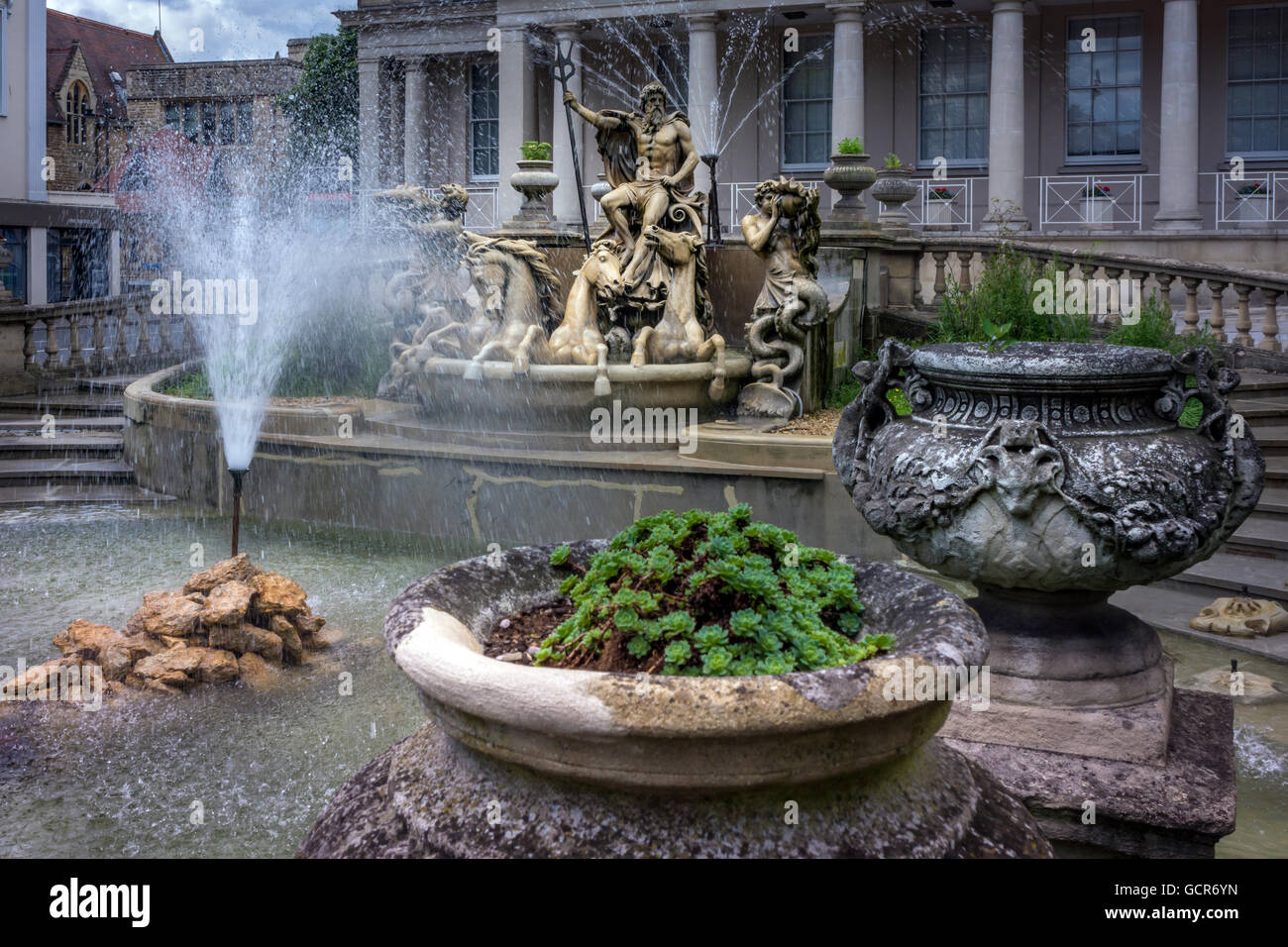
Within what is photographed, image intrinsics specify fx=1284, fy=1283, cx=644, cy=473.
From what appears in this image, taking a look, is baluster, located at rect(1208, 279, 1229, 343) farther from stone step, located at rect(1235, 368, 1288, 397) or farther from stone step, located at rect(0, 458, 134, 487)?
stone step, located at rect(0, 458, 134, 487)

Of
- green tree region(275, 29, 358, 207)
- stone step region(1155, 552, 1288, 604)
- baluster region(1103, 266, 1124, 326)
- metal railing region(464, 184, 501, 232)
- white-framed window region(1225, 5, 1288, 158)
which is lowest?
stone step region(1155, 552, 1288, 604)

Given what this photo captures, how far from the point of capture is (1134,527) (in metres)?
4.28

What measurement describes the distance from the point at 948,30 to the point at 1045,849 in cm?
2606

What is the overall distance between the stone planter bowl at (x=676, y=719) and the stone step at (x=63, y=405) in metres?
13.2

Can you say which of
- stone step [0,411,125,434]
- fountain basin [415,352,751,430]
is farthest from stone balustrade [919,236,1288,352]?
stone step [0,411,125,434]

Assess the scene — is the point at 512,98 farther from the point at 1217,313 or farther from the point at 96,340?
the point at 1217,313

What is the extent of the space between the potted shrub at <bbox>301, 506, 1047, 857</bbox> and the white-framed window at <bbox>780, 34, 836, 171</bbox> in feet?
82.6

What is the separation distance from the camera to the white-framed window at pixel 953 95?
2611 cm

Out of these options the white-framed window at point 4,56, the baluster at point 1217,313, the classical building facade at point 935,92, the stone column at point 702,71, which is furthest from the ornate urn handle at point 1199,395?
the white-framed window at point 4,56

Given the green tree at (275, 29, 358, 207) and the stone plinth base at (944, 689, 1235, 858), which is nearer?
the stone plinth base at (944, 689, 1235, 858)

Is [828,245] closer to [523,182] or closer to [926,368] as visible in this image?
[523,182]

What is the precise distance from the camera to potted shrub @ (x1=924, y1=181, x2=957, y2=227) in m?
24.3

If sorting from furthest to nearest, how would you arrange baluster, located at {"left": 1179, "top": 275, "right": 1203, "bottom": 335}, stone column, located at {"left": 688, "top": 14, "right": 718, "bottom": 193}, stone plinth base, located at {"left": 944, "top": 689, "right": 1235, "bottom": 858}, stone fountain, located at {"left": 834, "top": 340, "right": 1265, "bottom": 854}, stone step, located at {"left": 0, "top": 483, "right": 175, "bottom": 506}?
stone column, located at {"left": 688, "top": 14, "right": 718, "bottom": 193}, baluster, located at {"left": 1179, "top": 275, "right": 1203, "bottom": 335}, stone step, located at {"left": 0, "top": 483, "right": 175, "bottom": 506}, stone fountain, located at {"left": 834, "top": 340, "right": 1265, "bottom": 854}, stone plinth base, located at {"left": 944, "top": 689, "right": 1235, "bottom": 858}

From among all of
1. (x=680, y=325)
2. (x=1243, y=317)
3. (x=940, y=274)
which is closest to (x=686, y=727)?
(x=680, y=325)
